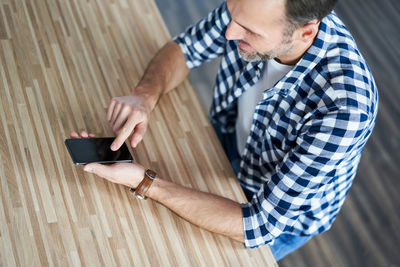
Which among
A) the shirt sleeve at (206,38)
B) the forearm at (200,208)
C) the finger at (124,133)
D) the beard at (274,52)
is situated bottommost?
the forearm at (200,208)

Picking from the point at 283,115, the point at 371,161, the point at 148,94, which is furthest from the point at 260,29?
the point at 371,161

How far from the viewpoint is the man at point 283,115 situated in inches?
44.4

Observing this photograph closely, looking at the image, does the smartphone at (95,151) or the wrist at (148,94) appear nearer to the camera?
the smartphone at (95,151)

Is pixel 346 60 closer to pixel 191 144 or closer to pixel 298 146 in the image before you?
pixel 298 146

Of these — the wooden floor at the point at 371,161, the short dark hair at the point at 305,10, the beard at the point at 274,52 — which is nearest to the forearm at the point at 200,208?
the beard at the point at 274,52

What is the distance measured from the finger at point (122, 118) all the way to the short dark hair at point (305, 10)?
0.47 m

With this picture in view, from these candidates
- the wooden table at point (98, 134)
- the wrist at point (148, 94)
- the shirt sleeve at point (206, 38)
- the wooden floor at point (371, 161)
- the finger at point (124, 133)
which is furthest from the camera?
the wooden floor at point (371, 161)

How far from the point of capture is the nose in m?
1.20

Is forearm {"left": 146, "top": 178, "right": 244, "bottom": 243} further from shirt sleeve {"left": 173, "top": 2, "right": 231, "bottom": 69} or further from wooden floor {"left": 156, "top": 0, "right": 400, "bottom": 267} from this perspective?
wooden floor {"left": 156, "top": 0, "right": 400, "bottom": 267}

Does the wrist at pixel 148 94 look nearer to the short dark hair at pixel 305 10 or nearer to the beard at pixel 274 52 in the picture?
the beard at pixel 274 52

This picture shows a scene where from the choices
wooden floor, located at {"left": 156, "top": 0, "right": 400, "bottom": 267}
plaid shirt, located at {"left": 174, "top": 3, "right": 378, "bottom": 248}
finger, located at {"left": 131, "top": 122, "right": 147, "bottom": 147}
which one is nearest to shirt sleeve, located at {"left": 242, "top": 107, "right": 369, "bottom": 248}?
plaid shirt, located at {"left": 174, "top": 3, "right": 378, "bottom": 248}

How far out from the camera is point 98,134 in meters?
1.23

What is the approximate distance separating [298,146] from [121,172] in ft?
1.43

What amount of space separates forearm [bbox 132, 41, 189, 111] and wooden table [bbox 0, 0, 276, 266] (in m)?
0.04
